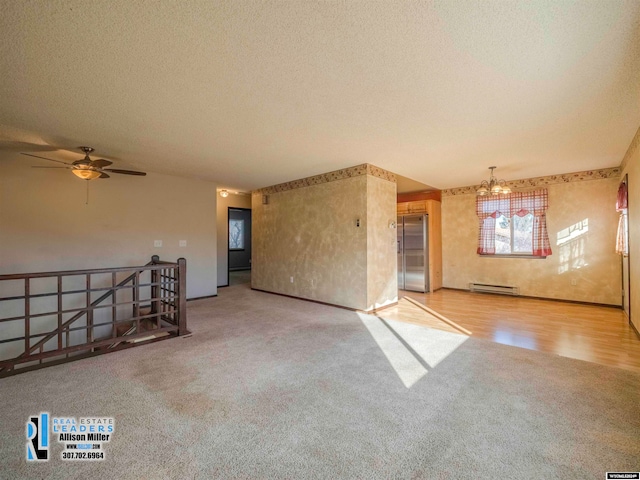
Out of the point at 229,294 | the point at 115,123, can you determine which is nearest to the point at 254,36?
the point at 115,123

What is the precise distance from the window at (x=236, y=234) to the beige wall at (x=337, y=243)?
4996mm

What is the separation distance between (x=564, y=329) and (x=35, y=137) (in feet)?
24.8

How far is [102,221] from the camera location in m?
5.06

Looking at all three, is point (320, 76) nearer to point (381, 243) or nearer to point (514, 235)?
point (381, 243)

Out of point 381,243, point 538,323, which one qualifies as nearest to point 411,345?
point 381,243

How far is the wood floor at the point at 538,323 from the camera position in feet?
10.6

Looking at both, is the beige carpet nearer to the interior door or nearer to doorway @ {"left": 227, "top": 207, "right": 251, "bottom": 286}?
the interior door

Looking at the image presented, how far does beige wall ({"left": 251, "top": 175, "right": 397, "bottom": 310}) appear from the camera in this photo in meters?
4.99

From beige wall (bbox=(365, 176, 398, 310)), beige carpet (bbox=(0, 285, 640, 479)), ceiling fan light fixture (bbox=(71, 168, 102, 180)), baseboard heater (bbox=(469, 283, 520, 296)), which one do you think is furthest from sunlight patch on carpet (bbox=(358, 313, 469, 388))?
ceiling fan light fixture (bbox=(71, 168, 102, 180))

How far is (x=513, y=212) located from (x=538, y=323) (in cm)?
286

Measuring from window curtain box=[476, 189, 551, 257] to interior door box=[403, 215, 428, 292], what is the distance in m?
1.31

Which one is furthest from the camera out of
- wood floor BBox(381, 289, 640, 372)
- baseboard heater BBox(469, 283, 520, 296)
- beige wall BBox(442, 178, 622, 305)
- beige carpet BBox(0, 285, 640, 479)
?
baseboard heater BBox(469, 283, 520, 296)

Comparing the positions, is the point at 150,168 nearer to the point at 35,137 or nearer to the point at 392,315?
the point at 35,137

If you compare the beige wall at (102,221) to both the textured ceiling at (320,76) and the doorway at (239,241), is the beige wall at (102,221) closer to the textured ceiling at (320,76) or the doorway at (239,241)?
the textured ceiling at (320,76)
